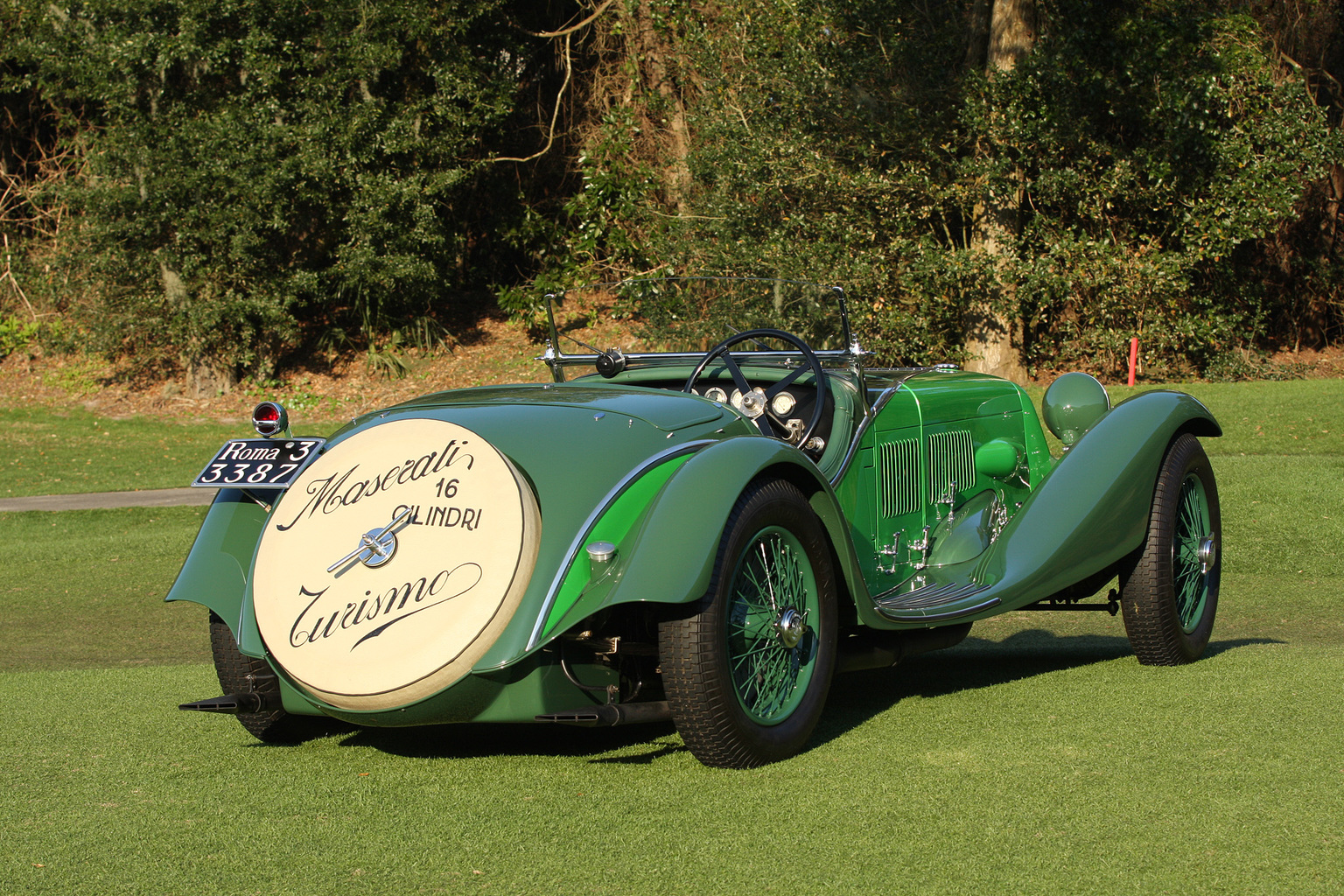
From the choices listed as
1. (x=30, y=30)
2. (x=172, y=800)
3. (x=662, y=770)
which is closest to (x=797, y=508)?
(x=662, y=770)

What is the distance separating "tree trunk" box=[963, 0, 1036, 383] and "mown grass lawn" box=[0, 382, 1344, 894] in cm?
1445

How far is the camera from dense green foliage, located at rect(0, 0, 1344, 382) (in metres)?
19.1

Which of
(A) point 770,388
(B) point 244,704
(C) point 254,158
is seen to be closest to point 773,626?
(A) point 770,388

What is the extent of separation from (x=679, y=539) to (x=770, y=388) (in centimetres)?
171

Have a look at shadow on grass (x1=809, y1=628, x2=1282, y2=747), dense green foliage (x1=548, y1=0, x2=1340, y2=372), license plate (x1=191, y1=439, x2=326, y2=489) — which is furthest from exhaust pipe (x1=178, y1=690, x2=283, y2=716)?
dense green foliage (x1=548, y1=0, x2=1340, y2=372)

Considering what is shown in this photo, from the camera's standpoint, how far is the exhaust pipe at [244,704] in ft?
12.3

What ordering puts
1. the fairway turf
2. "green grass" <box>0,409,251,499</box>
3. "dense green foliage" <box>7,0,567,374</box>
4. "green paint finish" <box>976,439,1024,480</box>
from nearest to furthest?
the fairway turf, "green paint finish" <box>976,439,1024,480</box>, "green grass" <box>0,409,251,499</box>, "dense green foliage" <box>7,0,567,374</box>

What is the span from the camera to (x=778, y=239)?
19.9 m

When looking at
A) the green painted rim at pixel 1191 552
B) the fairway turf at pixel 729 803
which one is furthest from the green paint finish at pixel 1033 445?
the fairway turf at pixel 729 803

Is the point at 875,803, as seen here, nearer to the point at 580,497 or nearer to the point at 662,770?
the point at 662,770

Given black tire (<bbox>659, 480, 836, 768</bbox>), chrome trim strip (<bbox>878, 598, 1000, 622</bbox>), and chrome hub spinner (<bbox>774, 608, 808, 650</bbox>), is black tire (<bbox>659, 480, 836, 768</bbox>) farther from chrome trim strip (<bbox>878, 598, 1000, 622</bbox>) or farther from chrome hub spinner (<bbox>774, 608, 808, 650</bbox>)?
chrome trim strip (<bbox>878, 598, 1000, 622</bbox>)

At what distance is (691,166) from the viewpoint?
2178cm

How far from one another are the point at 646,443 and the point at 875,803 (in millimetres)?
1290

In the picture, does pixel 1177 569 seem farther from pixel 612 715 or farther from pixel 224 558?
pixel 224 558
